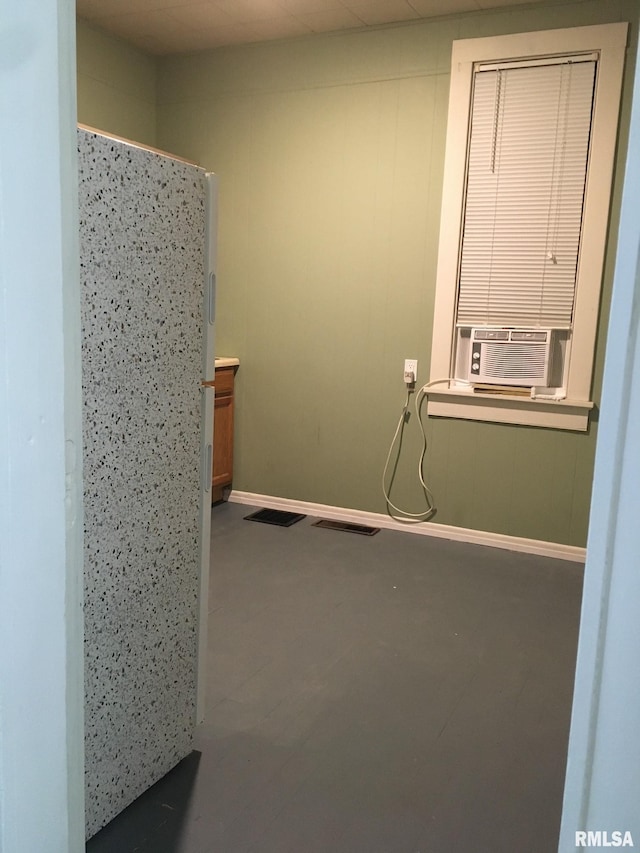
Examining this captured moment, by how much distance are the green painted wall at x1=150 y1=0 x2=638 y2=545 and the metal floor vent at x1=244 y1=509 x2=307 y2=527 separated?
0.48ft

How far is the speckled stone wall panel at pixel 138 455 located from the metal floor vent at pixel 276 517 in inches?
86.4

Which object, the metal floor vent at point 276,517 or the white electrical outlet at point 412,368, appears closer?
the white electrical outlet at point 412,368

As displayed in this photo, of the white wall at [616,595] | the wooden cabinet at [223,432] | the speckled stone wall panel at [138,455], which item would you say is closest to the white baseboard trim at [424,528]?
the wooden cabinet at [223,432]

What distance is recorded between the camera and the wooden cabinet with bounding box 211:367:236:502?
169 inches

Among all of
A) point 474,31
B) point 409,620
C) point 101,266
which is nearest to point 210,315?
point 101,266

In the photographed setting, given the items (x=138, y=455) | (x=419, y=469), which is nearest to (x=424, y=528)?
(x=419, y=469)

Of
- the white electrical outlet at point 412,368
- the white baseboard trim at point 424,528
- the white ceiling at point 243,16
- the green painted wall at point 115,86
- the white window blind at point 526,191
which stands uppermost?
the white ceiling at point 243,16

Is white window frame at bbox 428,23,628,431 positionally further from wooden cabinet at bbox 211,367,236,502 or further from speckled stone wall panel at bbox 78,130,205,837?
speckled stone wall panel at bbox 78,130,205,837

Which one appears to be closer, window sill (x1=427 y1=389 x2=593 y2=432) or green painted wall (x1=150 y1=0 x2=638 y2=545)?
window sill (x1=427 y1=389 x2=593 y2=432)

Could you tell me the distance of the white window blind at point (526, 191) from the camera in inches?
135

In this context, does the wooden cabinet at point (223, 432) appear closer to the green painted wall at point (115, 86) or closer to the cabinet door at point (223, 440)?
the cabinet door at point (223, 440)

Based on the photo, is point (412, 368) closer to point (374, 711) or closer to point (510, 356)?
point (510, 356)

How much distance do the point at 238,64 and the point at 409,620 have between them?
335 centimetres

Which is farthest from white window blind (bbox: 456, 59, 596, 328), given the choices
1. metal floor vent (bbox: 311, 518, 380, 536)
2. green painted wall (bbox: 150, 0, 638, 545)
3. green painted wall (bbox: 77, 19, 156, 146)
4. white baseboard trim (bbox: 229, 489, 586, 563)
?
green painted wall (bbox: 77, 19, 156, 146)
